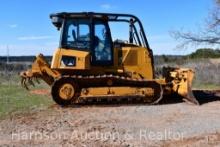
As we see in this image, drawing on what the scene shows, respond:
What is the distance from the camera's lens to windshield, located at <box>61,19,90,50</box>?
16.1m

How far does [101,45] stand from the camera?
16.3m

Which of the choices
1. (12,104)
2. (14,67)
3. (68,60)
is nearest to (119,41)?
(68,60)

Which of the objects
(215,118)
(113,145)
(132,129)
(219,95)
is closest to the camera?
(113,145)

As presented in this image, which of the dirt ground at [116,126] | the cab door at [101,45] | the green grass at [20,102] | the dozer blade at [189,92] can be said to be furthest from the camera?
the cab door at [101,45]

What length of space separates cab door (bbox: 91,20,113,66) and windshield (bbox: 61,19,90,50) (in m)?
0.23

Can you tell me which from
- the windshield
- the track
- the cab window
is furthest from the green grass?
the cab window

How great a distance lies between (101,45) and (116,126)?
16.4ft

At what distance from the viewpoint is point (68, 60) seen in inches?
634

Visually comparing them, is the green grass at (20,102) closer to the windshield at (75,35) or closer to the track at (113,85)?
the track at (113,85)

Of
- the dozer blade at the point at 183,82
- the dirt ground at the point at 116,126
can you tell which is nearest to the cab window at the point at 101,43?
the dirt ground at the point at 116,126

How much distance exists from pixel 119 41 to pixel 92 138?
697 centimetres

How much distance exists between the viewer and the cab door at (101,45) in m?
16.2

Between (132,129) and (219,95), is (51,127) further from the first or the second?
(219,95)

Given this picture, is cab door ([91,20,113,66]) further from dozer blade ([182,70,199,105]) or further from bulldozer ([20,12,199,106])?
dozer blade ([182,70,199,105])
